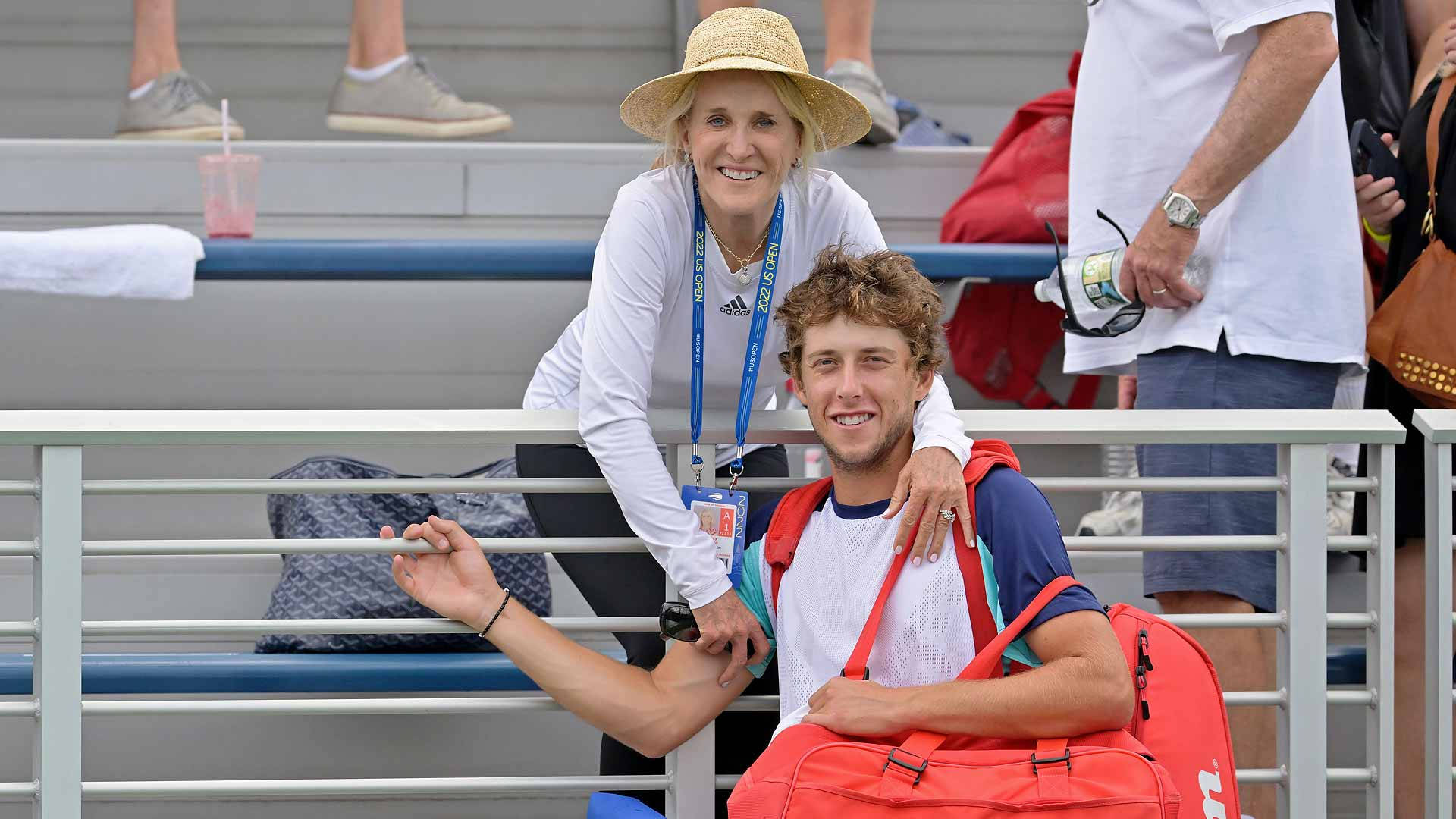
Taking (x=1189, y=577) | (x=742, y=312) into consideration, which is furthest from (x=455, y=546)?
(x=1189, y=577)

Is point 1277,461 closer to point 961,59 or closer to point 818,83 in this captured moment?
point 818,83

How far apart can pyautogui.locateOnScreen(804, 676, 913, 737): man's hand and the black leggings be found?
40cm

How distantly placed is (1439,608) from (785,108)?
1113 millimetres

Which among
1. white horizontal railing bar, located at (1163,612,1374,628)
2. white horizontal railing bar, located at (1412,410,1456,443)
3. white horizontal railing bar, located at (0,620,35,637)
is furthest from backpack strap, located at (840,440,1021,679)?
white horizontal railing bar, located at (0,620,35,637)

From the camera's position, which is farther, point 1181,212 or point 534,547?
point 1181,212

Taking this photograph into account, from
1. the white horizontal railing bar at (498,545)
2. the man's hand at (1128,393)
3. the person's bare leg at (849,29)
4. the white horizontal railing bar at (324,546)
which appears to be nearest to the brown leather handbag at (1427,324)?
the white horizontal railing bar at (498,545)

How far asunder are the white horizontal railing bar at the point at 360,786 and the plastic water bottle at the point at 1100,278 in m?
0.99

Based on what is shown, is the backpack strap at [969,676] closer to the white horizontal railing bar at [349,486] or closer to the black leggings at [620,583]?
the black leggings at [620,583]

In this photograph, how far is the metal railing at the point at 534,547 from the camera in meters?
1.92

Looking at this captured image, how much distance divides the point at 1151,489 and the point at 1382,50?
1.18 metres

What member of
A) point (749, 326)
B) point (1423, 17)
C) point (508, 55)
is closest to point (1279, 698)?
point (749, 326)

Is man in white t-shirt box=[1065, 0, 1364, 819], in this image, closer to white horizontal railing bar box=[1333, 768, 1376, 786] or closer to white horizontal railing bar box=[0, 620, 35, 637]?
white horizontal railing bar box=[1333, 768, 1376, 786]

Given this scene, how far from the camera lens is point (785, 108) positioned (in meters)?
2.05

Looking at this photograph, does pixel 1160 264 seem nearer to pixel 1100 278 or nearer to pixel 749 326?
pixel 1100 278
